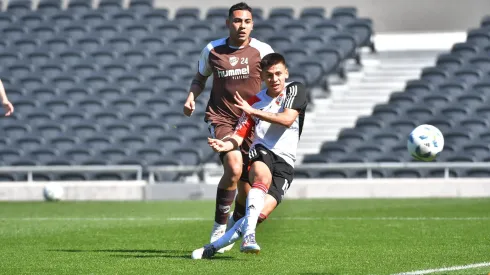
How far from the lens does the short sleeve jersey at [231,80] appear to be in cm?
821

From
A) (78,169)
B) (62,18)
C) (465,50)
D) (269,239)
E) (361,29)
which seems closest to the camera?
(269,239)

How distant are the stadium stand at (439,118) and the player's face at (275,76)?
12.2m

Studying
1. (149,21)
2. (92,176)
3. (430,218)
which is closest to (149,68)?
(149,21)

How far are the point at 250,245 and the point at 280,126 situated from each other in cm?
110

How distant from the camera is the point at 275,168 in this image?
7340 millimetres

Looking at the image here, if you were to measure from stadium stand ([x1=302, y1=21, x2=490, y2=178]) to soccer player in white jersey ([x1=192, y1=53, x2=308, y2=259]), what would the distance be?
12.1 metres

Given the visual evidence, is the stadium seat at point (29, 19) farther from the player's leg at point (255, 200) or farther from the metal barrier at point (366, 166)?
the player's leg at point (255, 200)

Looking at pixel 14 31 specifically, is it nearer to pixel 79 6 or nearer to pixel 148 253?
pixel 79 6

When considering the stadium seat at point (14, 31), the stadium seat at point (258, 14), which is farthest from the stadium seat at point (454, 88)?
the stadium seat at point (14, 31)

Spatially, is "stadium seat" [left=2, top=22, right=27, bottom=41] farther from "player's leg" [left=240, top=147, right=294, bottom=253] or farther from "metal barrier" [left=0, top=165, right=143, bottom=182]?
"player's leg" [left=240, top=147, right=294, bottom=253]

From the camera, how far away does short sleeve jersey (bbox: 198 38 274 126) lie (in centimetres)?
821

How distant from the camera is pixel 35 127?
21.5 metres

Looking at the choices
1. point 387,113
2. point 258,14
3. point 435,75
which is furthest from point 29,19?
point 435,75

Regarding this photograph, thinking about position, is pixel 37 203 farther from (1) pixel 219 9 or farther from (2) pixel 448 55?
(2) pixel 448 55
